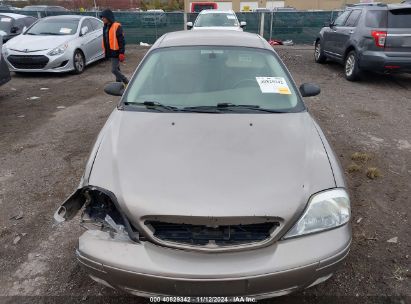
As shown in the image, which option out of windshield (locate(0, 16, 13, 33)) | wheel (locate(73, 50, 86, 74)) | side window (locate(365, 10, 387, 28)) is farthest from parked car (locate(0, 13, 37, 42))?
side window (locate(365, 10, 387, 28))

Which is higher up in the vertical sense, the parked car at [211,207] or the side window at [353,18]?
the side window at [353,18]

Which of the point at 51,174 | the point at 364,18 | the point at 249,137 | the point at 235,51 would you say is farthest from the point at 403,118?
the point at 51,174

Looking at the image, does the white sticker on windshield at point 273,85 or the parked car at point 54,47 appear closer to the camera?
the white sticker on windshield at point 273,85

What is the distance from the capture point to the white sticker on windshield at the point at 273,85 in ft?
10.3

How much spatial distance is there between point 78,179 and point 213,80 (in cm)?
205

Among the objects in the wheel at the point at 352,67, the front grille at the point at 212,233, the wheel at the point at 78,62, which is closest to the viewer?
the front grille at the point at 212,233

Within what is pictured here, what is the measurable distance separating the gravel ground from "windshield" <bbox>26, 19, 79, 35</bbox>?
6.89 ft

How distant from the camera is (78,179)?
4109mm

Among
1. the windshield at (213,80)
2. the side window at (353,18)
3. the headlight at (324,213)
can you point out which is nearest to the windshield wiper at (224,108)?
the windshield at (213,80)

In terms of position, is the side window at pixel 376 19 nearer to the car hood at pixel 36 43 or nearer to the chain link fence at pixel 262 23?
the car hood at pixel 36 43

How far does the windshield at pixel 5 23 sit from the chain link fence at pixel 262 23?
4802 millimetres

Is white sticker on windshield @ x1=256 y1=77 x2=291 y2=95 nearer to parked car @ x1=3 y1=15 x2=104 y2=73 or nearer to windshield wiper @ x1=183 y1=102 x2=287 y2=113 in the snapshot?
windshield wiper @ x1=183 y1=102 x2=287 y2=113

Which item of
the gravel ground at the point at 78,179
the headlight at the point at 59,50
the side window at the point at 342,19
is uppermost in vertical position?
the side window at the point at 342,19

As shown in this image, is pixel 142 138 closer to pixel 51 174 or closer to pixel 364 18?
pixel 51 174
